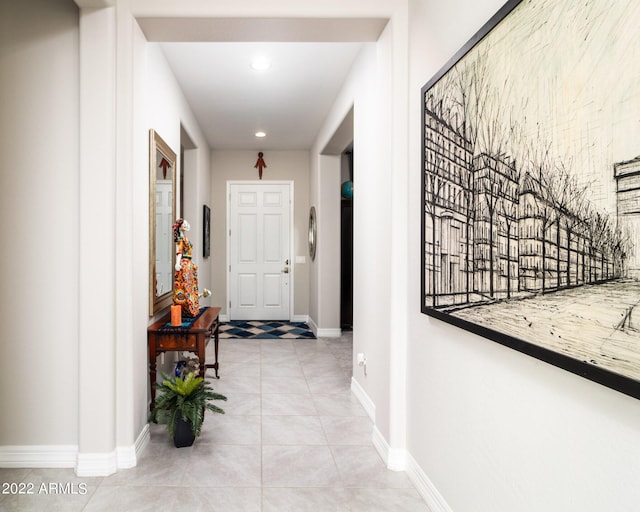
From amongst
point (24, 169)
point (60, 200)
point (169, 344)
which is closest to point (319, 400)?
point (169, 344)

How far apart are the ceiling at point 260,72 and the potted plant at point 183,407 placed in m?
1.91

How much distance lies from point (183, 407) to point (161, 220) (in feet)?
4.70

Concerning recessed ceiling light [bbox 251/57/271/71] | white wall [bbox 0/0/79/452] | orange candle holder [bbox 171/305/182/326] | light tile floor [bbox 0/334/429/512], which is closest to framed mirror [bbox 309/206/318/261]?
recessed ceiling light [bbox 251/57/271/71]

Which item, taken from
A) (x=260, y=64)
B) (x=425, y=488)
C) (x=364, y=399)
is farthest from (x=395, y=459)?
(x=260, y=64)

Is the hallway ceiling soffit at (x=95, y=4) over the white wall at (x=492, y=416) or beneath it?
over

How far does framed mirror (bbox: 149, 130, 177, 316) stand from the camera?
3.00 metres

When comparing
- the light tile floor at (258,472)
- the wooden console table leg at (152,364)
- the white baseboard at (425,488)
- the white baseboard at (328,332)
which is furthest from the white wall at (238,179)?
the white baseboard at (425,488)

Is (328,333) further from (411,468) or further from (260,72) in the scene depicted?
(411,468)

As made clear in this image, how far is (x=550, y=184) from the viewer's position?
1.18 m

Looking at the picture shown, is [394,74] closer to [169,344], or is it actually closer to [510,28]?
[510,28]

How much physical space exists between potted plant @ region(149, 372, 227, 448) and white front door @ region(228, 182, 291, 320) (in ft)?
14.5

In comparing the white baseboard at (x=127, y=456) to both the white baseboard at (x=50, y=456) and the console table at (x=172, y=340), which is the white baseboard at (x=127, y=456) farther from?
the console table at (x=172, y=340)

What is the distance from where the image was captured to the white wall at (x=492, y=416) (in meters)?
1.01

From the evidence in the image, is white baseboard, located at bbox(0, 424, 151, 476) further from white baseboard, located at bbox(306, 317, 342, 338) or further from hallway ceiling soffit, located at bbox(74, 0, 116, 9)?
white baseboard, located at bbox(306, 317, 342, 338)
